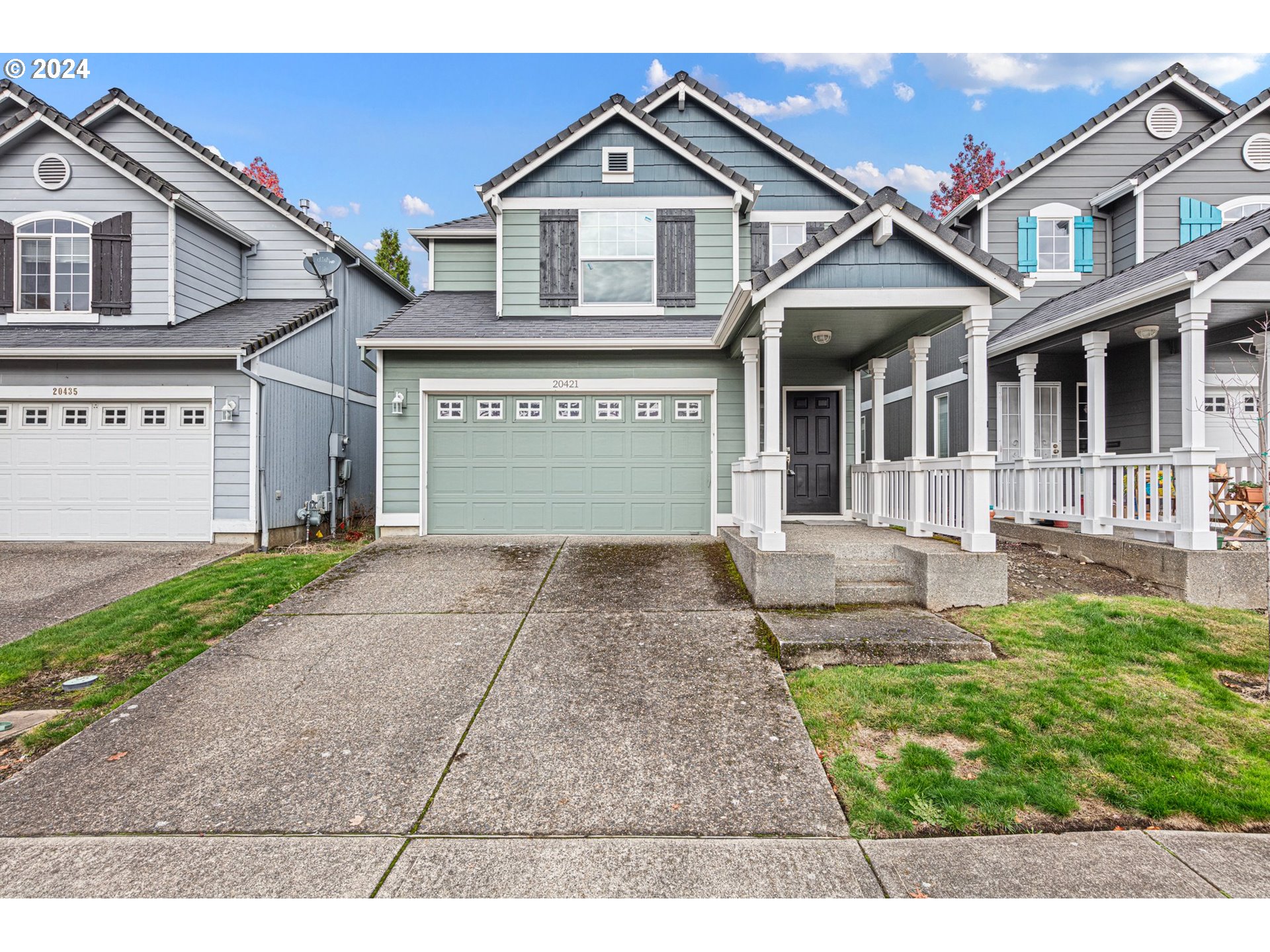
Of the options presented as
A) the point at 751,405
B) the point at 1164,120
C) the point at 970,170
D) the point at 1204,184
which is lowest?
the point at 751,405

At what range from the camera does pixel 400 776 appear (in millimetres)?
3311

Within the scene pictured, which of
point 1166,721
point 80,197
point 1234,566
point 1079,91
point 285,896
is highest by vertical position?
point 1079,91

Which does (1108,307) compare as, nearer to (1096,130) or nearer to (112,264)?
(1096,130)

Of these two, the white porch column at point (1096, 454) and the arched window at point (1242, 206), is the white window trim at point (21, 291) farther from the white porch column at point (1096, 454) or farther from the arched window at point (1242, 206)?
the arched window at point (1242, 206)

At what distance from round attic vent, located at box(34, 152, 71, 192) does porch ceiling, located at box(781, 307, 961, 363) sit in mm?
11322

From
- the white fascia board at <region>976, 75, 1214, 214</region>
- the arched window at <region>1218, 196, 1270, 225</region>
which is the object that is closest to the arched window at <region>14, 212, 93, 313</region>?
the white fascia board at <region>976, 75, 1214, 214</region>

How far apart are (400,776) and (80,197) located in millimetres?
11553

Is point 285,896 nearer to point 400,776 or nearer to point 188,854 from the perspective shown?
point 188,854

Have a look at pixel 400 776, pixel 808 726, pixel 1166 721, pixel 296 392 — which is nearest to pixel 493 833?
pixel 400 776

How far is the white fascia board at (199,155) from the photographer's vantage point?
1147 cm

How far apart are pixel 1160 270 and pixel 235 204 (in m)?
14.6

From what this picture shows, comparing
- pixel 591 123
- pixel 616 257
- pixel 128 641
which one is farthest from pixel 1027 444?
pixel 128 641

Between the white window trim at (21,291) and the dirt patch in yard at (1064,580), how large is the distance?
529 inches

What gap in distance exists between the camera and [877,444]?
8.65 m
